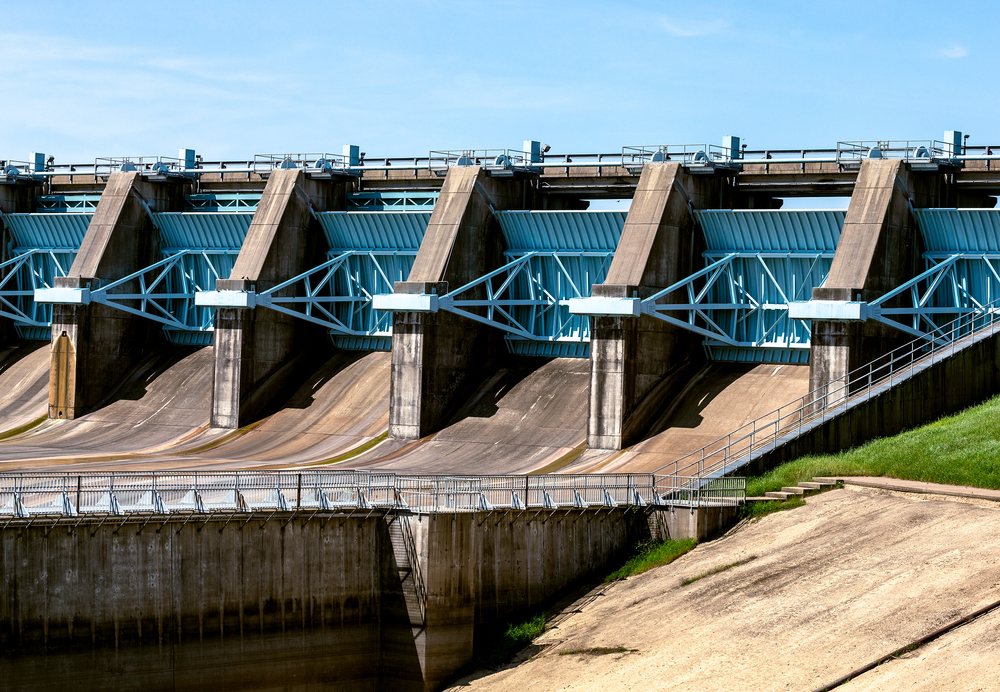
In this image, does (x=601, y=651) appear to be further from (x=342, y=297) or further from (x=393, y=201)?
(x=393, y=201)

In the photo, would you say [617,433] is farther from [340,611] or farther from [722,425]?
[340,611]

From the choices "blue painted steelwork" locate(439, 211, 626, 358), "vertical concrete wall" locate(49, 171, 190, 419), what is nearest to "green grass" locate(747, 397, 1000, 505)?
"blue painted steelwork" locate(439, 211, 626, 358)

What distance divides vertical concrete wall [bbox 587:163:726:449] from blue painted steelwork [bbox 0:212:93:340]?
30643mm

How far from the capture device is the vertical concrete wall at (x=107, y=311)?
6347 cm

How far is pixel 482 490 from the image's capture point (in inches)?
1404

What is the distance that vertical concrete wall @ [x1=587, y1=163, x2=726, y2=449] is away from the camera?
48.8m

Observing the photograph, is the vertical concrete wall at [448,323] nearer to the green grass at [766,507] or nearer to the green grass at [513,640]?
the green grass at [766,507]

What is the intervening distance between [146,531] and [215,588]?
85.2 inches

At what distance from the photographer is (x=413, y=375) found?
176 feet

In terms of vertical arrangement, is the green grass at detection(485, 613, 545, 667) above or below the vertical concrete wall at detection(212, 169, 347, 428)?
below

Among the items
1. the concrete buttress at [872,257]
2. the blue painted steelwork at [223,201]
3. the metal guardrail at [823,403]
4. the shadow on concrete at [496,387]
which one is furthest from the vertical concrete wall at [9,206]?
the concrete buttress at [872,257]

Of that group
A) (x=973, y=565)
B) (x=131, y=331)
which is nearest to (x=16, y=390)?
(x=131, y=331)

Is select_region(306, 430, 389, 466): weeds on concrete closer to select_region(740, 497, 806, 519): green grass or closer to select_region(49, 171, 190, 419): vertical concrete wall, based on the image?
select_region(49, 171, 190, 419): vertical concrete wall

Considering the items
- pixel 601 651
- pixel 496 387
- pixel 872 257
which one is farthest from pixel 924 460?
pixel 496 387
